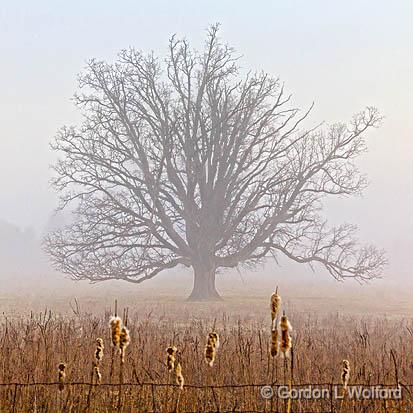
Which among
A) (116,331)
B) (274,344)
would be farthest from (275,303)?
(116,331)

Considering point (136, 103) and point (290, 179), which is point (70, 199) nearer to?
point (136, 103)

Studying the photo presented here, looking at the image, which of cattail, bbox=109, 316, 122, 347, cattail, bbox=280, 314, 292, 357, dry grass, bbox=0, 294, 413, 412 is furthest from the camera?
dry grass, bbox=0, 294, 413, 412


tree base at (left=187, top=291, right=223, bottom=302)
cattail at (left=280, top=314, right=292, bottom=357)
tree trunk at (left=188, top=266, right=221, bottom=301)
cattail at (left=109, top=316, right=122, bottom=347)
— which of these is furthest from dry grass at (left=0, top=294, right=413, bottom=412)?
tree trunk at (left=188, top=266, right=221, bottom=301)

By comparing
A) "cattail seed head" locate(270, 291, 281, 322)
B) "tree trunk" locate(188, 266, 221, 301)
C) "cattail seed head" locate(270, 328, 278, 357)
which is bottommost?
"cattail seed head" locate(270, 328, 278, 357)

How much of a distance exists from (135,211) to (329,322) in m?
12.4

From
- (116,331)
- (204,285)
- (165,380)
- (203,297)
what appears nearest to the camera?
(116,331)

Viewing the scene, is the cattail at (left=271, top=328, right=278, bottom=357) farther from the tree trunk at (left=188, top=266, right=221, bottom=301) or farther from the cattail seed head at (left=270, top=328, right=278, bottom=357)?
the tree trunk at (left=188, top=266, right=221, bottom=301)

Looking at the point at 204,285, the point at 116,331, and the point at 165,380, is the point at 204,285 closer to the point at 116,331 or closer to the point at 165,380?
the point at 165,380

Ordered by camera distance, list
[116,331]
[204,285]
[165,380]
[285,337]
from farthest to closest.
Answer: [204,285]
[165,380]
[116,331]
[285,337]

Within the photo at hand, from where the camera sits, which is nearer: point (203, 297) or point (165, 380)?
point (165, 380)

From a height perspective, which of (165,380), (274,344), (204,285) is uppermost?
(204,285)

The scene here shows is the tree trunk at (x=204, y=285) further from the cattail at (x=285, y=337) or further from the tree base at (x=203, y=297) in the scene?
the cattail at (x=285, y=337)

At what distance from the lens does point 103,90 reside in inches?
1130

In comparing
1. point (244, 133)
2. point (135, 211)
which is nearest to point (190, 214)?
point (135, 211)
